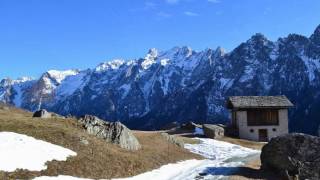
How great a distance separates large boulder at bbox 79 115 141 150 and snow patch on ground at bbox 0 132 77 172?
9065 mm

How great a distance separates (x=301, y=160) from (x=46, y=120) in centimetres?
2225

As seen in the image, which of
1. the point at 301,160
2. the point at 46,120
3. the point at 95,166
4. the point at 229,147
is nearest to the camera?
the point at 95,166

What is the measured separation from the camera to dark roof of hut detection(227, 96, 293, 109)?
92.9 meters

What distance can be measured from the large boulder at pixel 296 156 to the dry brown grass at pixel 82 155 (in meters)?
10.1

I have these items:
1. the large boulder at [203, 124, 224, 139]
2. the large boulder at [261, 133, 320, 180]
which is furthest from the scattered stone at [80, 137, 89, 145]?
the large boulder at [203, 124, 224, 139]

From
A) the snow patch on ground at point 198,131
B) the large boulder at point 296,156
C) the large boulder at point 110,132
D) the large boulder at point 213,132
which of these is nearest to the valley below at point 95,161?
the large boulder at point 110,132

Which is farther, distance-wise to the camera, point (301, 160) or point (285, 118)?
point (285, 118)

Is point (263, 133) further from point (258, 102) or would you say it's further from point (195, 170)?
point (195, 170)

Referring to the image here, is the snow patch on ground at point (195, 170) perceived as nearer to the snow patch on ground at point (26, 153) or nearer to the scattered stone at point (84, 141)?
the scattered stone at point (84, 141)

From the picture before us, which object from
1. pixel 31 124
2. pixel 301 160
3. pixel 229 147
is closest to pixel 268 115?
pixel 229 147

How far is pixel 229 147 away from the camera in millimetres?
72375

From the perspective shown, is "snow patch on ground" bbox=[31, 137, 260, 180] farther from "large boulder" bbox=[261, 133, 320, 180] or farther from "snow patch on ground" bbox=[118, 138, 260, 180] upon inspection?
"large boulder" bbox=[261, 133, 320, 180]

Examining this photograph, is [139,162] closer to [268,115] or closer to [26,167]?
[26,167]

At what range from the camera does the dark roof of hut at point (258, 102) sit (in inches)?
3656
